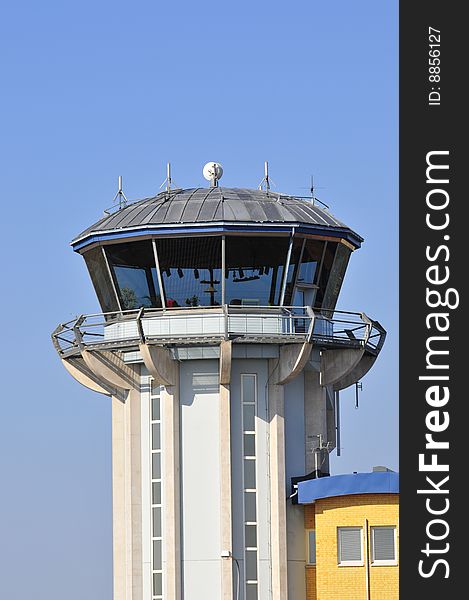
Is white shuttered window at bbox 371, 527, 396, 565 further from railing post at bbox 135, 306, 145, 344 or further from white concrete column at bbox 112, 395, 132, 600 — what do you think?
railing post at bbox 135, 306, 145, 344

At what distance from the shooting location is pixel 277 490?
56562 mm

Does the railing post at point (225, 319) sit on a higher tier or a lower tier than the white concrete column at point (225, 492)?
higher

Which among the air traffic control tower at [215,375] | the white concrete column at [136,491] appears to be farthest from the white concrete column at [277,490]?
the white concrete column at [136,491]

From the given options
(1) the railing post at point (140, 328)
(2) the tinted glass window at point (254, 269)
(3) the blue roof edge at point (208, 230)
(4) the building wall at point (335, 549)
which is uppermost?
(3) the blue roof edge at point (208, 230)

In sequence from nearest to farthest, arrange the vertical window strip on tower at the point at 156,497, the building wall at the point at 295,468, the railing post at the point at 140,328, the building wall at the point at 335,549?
the building wall at the point at 335,549 → the railing post at the point at 140,328 → the building wall at the point at 295,468 → the vertical window strip on tower at the point at 156,497

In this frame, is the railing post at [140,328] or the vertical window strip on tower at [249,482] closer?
the railing post at [140,328]

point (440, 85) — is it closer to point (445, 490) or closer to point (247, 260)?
point (445, 490)

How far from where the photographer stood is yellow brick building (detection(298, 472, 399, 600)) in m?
54.4

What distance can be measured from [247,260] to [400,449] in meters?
21.6

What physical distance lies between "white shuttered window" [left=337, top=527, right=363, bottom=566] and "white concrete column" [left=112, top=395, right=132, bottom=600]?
22.8ft

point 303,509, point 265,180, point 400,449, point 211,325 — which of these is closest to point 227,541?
point 303,509

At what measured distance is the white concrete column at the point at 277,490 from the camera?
56000mm

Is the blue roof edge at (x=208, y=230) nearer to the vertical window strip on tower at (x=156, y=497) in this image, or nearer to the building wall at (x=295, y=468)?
the building wall at (x=295, y=468)

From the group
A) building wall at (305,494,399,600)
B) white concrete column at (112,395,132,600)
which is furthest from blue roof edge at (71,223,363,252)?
building wall at (305,494,399,600)
